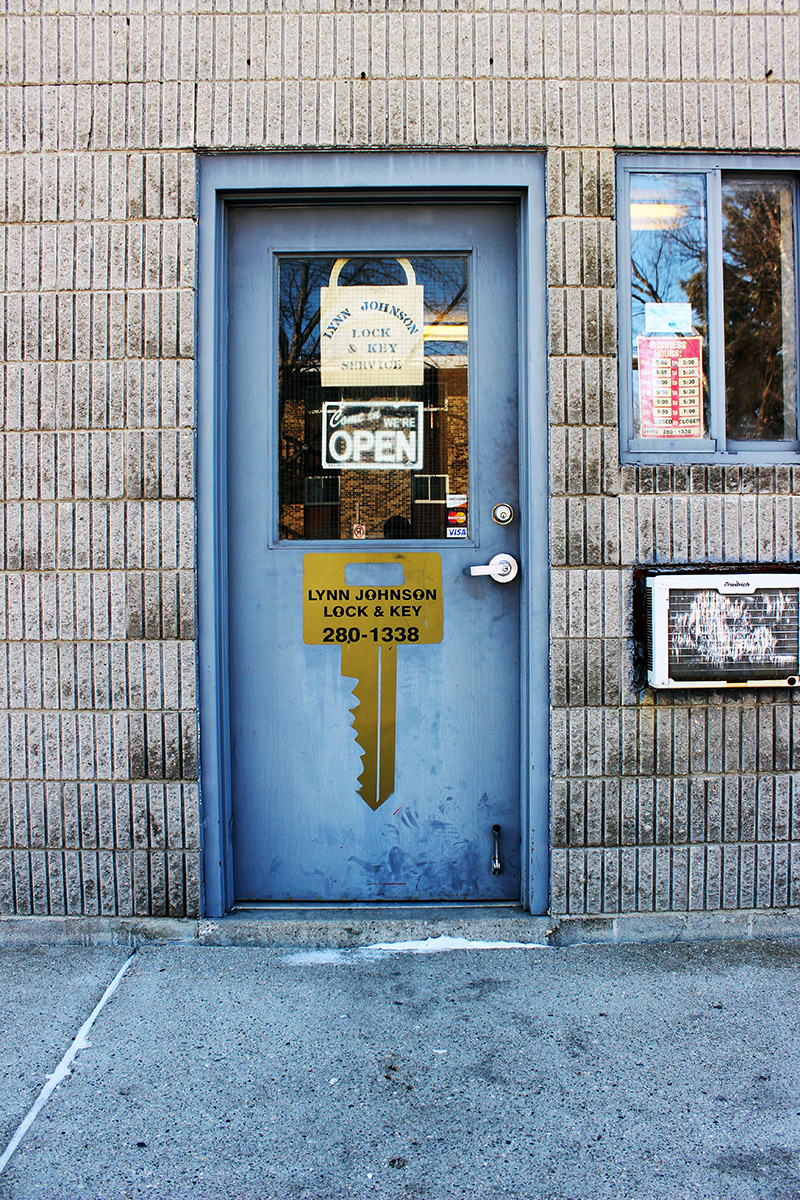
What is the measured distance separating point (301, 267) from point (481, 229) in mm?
722

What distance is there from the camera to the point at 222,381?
2887mm

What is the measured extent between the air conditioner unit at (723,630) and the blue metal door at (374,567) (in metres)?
0.56

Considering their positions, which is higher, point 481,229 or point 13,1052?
point 481,229

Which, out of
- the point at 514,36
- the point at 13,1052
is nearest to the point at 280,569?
the point at 13,1052

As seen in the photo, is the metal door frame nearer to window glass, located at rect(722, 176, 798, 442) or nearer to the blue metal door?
the blue metal door

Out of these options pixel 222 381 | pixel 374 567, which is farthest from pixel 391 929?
pixel 222 381

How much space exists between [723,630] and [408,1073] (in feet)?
5.95

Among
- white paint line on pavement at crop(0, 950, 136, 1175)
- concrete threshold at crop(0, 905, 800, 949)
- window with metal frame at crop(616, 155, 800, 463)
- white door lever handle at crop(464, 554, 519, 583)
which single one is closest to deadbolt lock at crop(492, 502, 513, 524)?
white door lever handle at crop(464, 554, 519, 583)

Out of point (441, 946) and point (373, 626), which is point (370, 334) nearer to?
point (373, 626)

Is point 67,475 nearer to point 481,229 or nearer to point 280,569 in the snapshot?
point 280,569

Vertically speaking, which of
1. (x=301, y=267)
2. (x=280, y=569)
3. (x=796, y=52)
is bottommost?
(x=280, y=569)

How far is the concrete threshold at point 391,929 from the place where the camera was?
2.80 metres

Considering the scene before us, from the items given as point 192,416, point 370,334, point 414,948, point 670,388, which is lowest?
point 414,948

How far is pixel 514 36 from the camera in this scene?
2.75 metres
